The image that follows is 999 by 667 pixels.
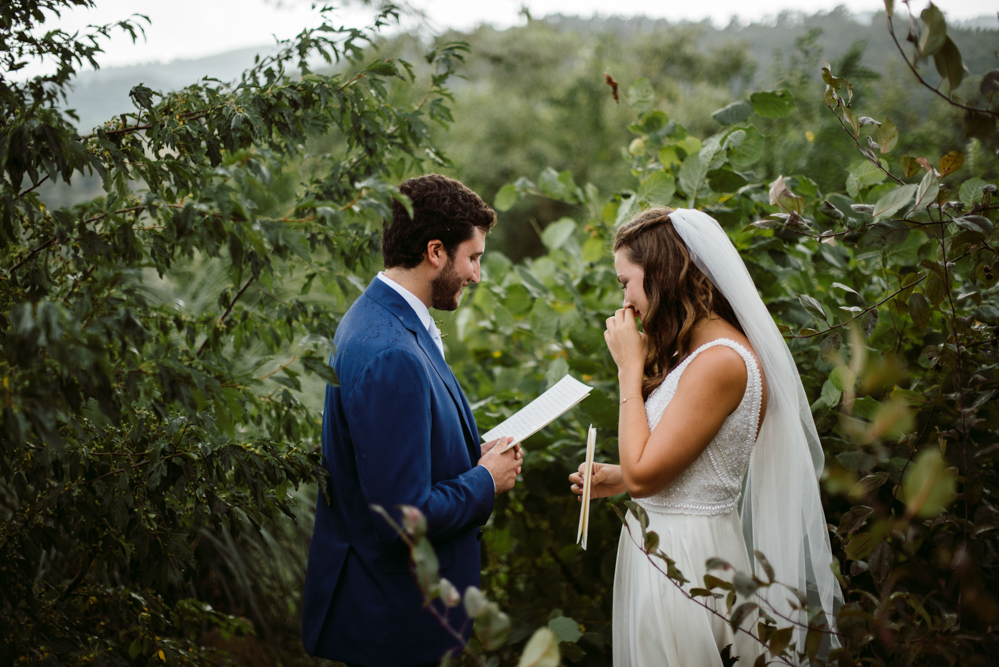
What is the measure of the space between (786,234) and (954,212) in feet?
1.34

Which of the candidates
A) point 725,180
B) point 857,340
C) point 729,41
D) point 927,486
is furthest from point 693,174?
point 729,41

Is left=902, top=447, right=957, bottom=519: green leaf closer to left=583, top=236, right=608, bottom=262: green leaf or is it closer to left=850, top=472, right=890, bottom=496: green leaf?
left=850, top=472, right=890, bottom=496: green leaf

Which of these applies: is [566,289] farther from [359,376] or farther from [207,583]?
[207,583]

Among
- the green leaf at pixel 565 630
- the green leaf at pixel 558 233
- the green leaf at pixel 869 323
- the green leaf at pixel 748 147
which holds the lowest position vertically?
the green leaf at pixel 565 630

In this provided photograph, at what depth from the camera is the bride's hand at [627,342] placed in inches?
71.7

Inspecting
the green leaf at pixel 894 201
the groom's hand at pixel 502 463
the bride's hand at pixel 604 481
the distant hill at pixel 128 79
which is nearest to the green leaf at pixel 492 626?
the groom's hand at pixel 502 463

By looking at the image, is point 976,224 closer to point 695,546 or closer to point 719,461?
point 719,461

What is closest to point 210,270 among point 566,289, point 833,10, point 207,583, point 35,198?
point 207,583

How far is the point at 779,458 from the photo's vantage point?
1.83 meters

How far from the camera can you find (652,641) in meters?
1.73

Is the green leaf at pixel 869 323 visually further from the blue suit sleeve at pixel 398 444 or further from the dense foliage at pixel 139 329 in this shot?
the dense foliage at pixel 139 329

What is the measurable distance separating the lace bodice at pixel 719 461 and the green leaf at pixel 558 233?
5.27 ft

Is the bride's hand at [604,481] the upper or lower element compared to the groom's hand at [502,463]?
lower

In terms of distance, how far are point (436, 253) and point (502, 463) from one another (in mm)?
632
